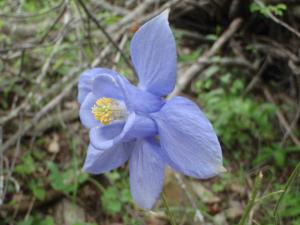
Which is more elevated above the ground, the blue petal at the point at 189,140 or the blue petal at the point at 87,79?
the blue petal at the point at 87,79

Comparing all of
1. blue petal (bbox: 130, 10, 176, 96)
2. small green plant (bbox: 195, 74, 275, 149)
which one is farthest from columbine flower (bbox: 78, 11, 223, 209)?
small green plant (bbox: 195, 74, 275, 149)

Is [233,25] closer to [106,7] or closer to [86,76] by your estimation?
[106,7]

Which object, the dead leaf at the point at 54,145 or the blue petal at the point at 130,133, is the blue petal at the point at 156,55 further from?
the dead leaf at the point at 54,145

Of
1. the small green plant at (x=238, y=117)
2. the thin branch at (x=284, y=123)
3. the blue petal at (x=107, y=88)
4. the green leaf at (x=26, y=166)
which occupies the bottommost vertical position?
the thin branch at (x=284, y=123)

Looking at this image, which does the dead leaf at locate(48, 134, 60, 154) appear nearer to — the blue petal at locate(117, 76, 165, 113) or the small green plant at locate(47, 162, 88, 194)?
the small green plant at locate(47, 162, 88, 194)

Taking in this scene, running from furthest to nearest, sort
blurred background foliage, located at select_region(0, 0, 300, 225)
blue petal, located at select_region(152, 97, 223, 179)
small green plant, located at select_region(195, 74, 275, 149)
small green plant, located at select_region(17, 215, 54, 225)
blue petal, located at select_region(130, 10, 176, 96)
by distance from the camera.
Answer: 1. small green plant, located at select_region(195, 74, 275, 149)
2. blurred background foliage, located at select_region(0, 0, 300, 225)
3. small green plant, located at select_region(17, 215, 54, 225)
4. blue petal, located at select_region(130, 10, 176, 96)
5. blue petal, located at select_region(152, 97, 223, 179)

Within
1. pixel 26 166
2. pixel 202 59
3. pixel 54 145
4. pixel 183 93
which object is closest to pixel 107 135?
pixel 26 166

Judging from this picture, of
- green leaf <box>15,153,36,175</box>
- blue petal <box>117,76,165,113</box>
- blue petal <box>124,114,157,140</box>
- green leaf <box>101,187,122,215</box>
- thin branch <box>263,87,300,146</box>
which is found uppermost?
blue petal <box>117,76,165,113</box>

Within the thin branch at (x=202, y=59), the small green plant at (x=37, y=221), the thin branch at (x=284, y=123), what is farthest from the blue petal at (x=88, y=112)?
the thin branch at (x=284, y=123)
